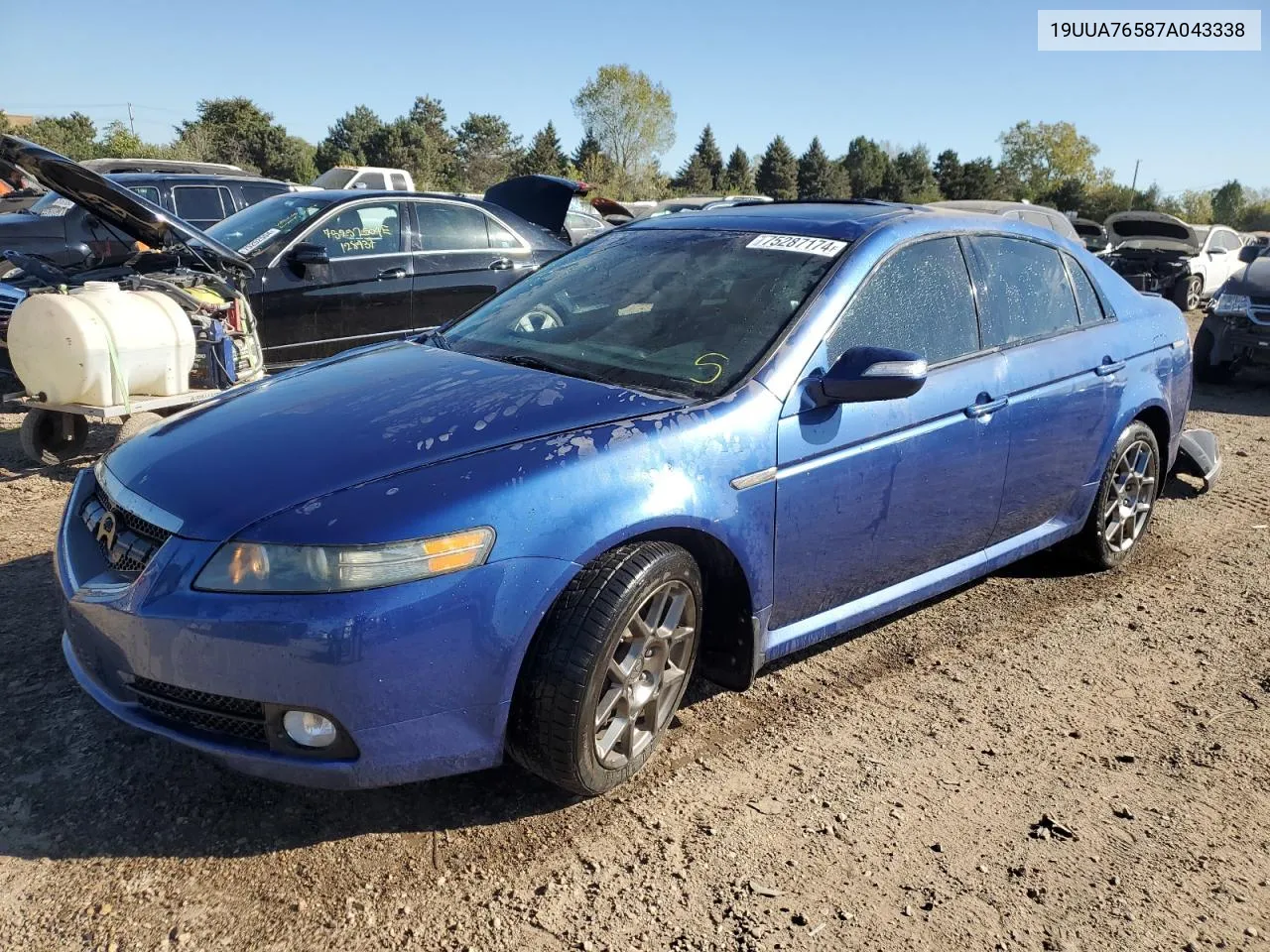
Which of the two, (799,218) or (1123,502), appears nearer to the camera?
(799,218)

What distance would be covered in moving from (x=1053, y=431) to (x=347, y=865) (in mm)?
3000

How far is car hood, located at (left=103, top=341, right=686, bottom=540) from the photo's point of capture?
2432 mm

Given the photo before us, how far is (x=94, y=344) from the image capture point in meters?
5.16

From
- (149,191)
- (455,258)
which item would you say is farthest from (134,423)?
(149,191)

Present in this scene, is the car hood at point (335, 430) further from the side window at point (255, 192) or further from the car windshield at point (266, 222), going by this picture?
the side window at point (255, 192)

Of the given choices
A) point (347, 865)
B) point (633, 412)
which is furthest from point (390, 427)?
point (347, 865)

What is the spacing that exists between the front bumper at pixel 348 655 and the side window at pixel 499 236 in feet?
20.2

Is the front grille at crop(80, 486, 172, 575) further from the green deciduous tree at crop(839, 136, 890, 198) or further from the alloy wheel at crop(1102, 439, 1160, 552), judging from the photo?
the green deciduous tree at crop(839, 136, 890, 198)

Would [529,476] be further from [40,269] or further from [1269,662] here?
[40,269]

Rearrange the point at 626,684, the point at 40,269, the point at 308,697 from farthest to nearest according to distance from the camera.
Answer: the point at 40,269
the point at 626,684
the point at 308,697

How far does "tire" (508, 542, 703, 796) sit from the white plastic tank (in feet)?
12.7

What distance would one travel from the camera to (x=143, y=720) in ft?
7.97

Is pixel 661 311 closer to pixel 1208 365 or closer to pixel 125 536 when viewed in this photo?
pixel 125 536

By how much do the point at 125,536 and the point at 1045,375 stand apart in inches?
127
